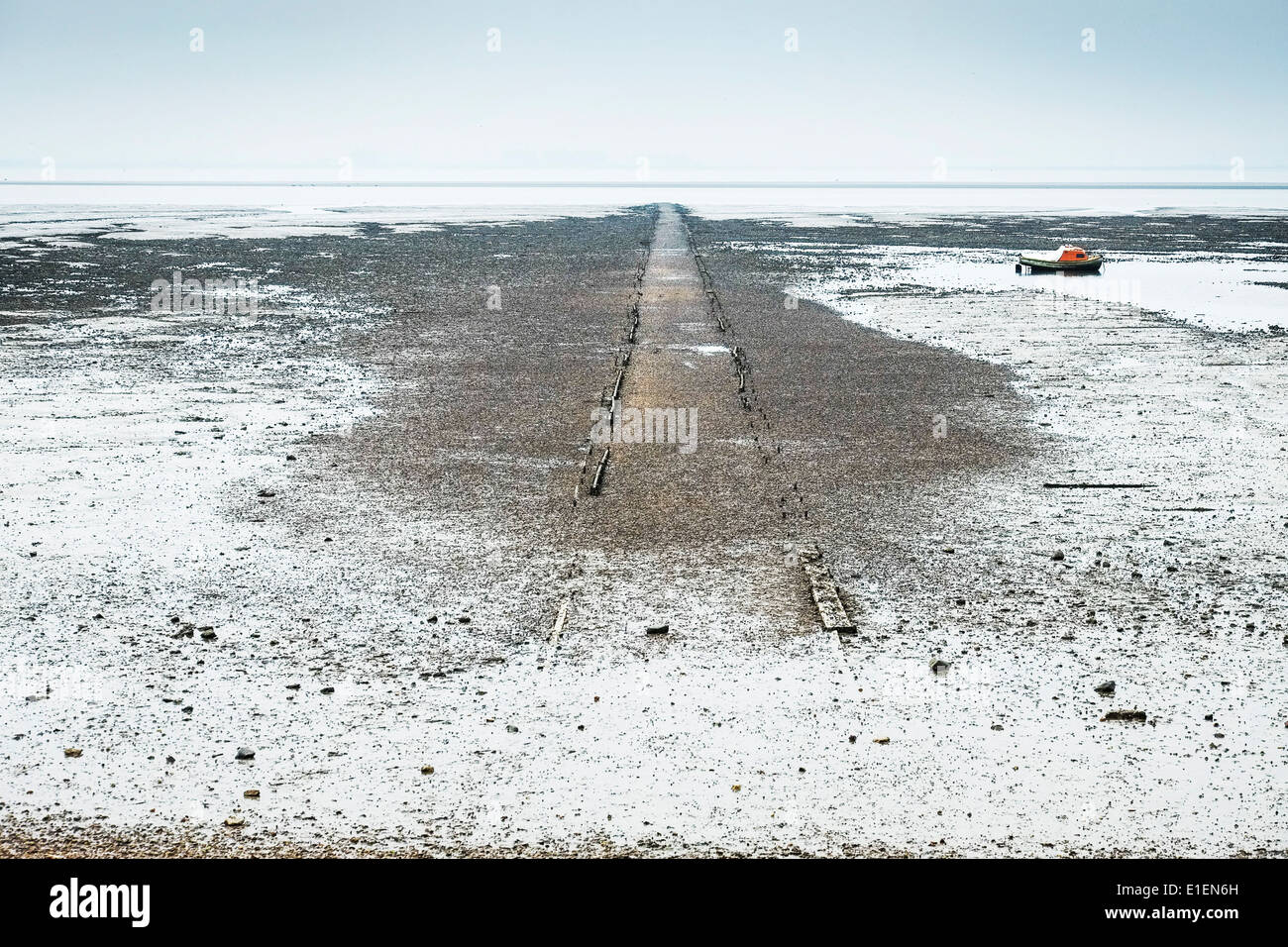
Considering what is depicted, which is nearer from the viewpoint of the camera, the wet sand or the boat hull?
the wet sand

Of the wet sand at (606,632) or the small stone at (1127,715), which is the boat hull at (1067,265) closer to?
the wet sand at (606,632)

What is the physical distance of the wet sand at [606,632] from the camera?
5934 millimetres

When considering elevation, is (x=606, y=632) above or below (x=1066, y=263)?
below

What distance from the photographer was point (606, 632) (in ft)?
27.0

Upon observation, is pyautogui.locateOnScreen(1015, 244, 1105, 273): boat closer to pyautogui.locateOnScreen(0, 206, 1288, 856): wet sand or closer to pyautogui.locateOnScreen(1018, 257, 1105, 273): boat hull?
pyautogui.locateOnScreen(1018, 257, 1105, 273): boat hull

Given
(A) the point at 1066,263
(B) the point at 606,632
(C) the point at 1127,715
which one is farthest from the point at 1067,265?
(C) the point at 1127,715

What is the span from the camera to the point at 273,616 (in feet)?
27.8

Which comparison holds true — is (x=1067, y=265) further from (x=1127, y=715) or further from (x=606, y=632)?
(x=1127, y=715)

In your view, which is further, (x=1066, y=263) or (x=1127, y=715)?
(x=1066, y=263)

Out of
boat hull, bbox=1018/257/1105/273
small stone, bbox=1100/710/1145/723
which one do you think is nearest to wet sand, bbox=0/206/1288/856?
small stone, bbox=1100/710/1145/723

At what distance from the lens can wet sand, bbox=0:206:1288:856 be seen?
19.5ft

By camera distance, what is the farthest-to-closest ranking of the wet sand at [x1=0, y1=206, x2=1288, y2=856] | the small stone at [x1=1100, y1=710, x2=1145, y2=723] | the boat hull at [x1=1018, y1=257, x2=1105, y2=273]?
the boat hull at [x1=1018, y1=257, x2=1105, y2=273] → the small stone at [x1=1100, y1=710, x2=1145, y2=723] → the wet sand at [x1=0, y1=206, x2=1288, y2=856]

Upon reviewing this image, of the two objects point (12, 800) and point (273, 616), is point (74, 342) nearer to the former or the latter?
point (273, 616)
